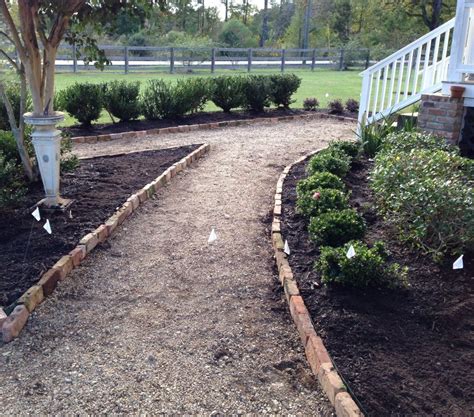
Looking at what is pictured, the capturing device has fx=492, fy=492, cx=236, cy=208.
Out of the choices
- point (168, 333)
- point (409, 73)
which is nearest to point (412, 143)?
point (409, 73)

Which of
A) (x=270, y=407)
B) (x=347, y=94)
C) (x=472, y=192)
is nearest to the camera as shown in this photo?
(x=270, y=407)

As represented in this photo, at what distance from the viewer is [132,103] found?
925cm

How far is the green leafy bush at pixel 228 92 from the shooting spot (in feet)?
35.1

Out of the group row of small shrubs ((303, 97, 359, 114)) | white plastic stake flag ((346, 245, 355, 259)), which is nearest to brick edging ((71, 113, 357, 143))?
row of small shrubs ((303, 97, 359, 114))

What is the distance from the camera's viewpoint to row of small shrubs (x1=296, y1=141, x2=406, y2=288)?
318cm

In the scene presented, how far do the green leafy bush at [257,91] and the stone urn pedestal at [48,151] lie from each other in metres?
6.94

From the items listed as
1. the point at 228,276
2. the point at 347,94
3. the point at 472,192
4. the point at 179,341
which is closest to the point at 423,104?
the point at 472,192

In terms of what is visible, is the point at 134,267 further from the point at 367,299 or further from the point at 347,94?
the point at 347,94

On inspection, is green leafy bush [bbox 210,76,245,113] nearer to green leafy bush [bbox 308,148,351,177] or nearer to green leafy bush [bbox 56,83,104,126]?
green leafy bush [bbox 56,83,104,126]

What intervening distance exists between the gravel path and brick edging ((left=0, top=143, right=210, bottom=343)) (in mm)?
63

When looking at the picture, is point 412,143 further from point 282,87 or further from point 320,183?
point 282,87

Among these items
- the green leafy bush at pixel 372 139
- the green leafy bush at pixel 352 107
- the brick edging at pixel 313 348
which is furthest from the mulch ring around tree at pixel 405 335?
the green leafy bush at pixel 352 107

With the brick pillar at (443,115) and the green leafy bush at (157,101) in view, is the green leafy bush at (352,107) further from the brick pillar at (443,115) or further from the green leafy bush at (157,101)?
the brick pillar at (443,115)

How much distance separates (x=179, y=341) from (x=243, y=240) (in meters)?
1.63
